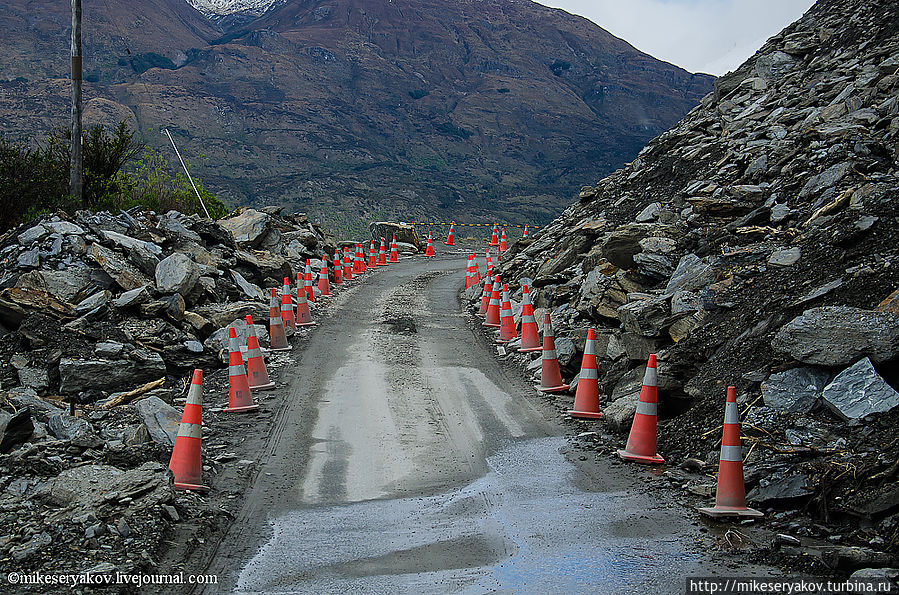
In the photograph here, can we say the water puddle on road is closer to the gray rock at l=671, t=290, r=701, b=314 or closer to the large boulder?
the gray rock at l=671, t=290, r=701, b=314

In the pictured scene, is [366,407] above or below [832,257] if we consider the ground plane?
below

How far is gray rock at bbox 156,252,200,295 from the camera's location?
12.6 m

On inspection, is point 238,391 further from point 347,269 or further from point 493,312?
point 347,269

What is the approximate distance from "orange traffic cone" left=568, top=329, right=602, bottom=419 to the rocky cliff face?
1.13 feet

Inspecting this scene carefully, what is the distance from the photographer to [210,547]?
5.51 meters

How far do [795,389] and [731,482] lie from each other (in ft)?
5.10

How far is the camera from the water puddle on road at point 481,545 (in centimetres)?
493

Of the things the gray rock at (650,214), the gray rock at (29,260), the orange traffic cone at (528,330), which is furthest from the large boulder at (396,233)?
the gray rock at (29,260)

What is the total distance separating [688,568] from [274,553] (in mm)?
2758

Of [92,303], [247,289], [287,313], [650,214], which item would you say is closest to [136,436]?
[92,303]

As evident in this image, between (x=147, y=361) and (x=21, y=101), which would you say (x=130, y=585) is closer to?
(x=147, y=361)

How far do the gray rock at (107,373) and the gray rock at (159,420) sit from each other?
9.01 ft

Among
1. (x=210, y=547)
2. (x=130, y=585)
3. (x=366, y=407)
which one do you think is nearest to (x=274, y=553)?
(x=210, y=547)

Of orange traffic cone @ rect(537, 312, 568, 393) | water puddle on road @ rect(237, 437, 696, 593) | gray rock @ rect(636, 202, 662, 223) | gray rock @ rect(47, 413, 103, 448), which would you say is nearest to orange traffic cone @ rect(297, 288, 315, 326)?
orange traffic cone @ rect(537, 312, 568, 393)
